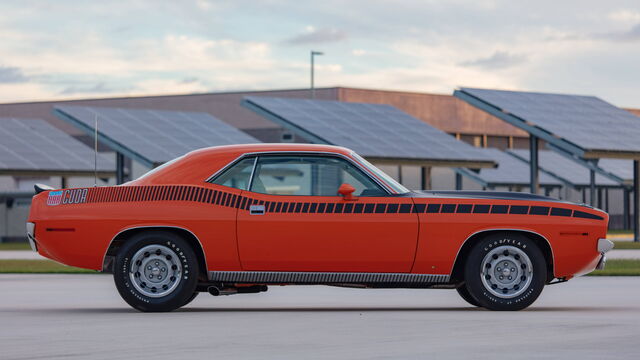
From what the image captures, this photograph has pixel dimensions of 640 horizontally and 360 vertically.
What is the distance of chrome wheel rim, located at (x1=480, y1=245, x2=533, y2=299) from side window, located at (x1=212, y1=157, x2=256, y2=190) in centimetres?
242

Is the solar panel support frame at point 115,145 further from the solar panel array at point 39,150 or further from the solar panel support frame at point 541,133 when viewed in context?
the solar panel support frame at point 541,133

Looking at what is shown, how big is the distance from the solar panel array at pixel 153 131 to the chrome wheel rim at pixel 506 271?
26169mm

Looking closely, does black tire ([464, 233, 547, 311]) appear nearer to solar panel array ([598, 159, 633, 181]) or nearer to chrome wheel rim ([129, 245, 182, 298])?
chrome wheel rim ([129, 245, 182, 298])

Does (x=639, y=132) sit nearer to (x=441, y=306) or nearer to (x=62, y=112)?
(x=62, y=112)

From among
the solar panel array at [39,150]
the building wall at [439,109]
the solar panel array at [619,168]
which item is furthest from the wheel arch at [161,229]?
the building wall at [439,109]

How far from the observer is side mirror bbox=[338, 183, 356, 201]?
42.3 ft

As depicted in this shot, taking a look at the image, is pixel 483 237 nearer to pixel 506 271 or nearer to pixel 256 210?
pixel 506 271

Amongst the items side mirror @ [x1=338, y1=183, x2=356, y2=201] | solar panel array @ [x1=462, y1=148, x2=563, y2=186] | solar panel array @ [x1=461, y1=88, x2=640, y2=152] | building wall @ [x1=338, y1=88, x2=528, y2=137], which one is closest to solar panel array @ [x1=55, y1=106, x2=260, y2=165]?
solar panel array @ [x1=461, y1=88, x2=640, y2=152]

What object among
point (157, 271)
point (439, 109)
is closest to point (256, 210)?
point (157, 271)

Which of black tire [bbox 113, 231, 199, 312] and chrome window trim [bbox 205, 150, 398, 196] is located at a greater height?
chrome window trim [bbox 205, 150, 398, 196]

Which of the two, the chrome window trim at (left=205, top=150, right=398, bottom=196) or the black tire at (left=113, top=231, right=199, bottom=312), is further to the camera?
the chrome window trim at (left=205, top=150, right=398, bottom=196)

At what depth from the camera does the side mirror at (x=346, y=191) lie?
42.3 feet

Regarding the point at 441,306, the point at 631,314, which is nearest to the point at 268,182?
the point at 441,306

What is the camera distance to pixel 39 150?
154ft
